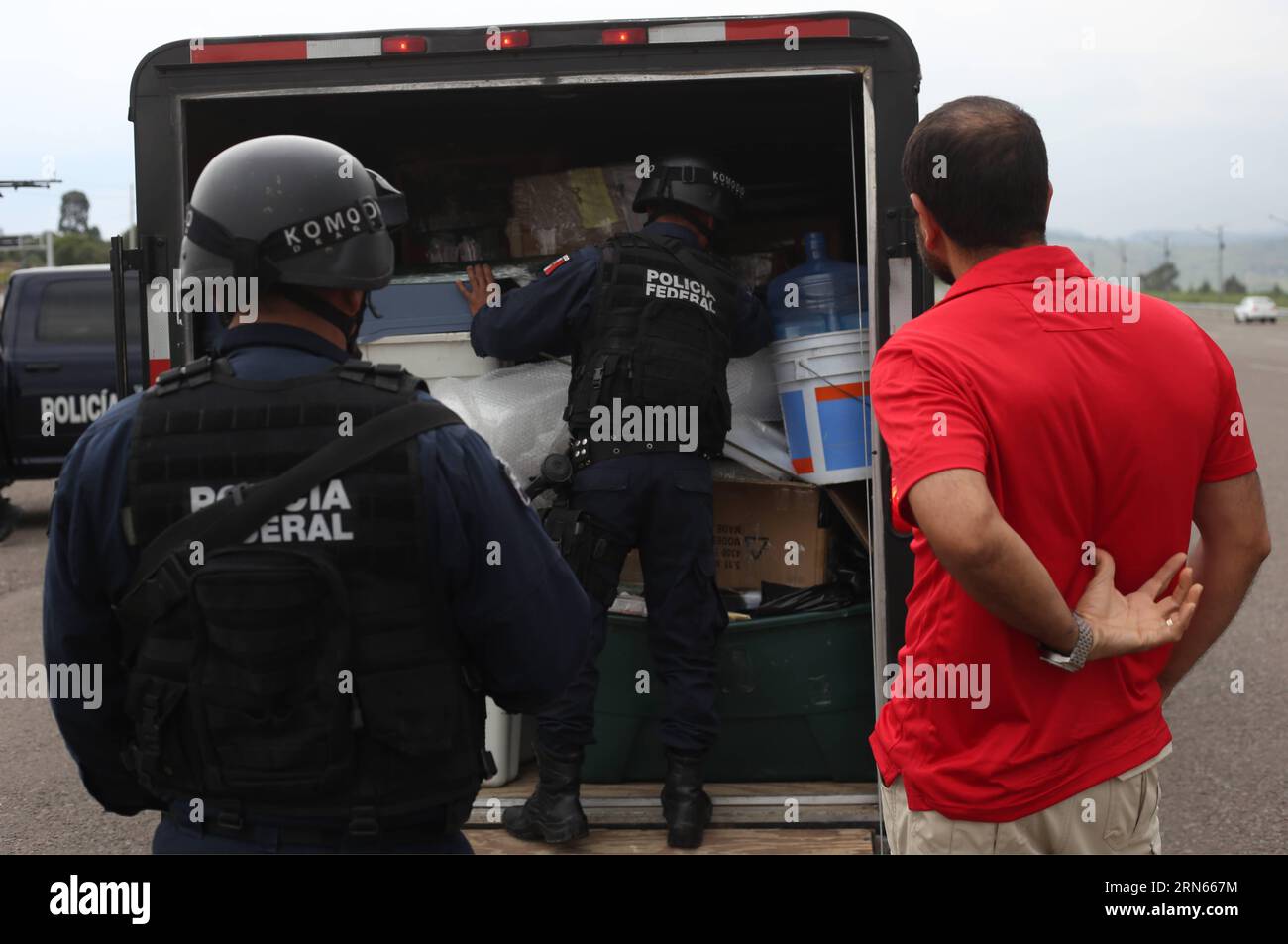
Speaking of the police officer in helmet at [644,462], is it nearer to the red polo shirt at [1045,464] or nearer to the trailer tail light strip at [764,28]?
the trailer tail light strip at [764,28]

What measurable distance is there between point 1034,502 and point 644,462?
2.31 metres

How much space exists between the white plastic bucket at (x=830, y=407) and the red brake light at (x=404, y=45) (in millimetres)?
1606

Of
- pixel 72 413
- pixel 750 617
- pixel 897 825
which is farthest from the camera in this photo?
pixel 72 413

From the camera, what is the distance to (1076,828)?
2.16 meters

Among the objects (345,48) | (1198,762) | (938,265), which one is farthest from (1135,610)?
(1198,762)

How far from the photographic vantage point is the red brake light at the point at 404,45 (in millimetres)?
3879

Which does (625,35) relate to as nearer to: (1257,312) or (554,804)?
(554,804)

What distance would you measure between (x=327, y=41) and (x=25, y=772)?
3350mm

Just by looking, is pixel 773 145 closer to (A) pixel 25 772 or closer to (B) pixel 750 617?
(B) pixel 750 617

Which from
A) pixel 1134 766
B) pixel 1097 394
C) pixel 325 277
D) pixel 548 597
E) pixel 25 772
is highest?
pixel 325 277

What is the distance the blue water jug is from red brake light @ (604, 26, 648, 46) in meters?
1.20

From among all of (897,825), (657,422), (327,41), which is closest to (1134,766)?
(897,825)

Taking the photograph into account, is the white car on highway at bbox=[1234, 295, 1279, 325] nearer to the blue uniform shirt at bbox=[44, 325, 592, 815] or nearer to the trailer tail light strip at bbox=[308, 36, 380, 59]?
the trailer tail light strip at bbox=[308, 36, 380, 59]
